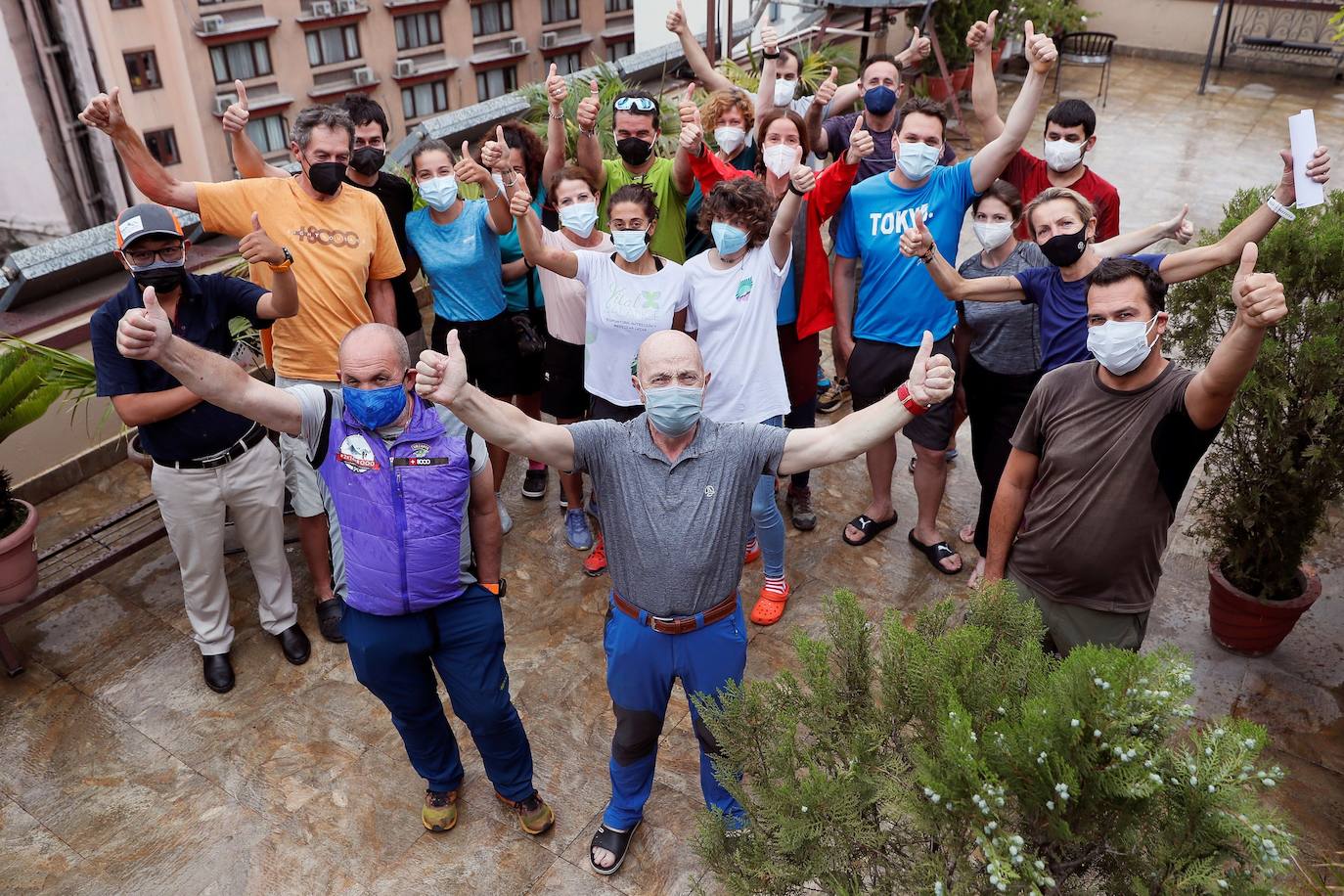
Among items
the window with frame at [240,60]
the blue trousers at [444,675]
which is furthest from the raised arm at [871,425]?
the window with frame at [240,60]

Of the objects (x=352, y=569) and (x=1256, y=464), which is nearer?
(x=352, y=569)

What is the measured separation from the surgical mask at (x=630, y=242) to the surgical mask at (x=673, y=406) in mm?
1386

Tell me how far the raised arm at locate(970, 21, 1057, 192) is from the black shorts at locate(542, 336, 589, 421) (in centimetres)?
193

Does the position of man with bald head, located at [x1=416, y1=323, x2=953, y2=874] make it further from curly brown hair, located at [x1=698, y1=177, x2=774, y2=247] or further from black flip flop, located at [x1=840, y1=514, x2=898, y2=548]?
black flip flop, located at [x1=840, y1=514, x2=898, y2=548]

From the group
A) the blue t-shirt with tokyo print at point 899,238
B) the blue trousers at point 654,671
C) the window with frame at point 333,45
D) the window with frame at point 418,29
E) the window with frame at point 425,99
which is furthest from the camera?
the window with frame at point 425,99

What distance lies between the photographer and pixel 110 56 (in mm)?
16078

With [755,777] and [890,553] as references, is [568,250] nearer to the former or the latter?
[890,553]

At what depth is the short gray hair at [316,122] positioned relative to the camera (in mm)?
4242

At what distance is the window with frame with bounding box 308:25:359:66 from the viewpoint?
17.9m

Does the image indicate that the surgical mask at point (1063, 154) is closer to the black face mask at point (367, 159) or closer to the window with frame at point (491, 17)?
the black face mask at point (367, 159)

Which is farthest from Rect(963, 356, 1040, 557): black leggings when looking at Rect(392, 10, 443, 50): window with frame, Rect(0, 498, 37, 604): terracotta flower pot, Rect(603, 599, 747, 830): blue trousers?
Rect(392, 10, 443, 50): window with frame

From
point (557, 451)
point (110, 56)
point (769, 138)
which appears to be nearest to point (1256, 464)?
point (769, 138)

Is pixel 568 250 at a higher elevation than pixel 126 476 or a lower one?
higher

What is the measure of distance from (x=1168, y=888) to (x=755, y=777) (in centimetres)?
84
